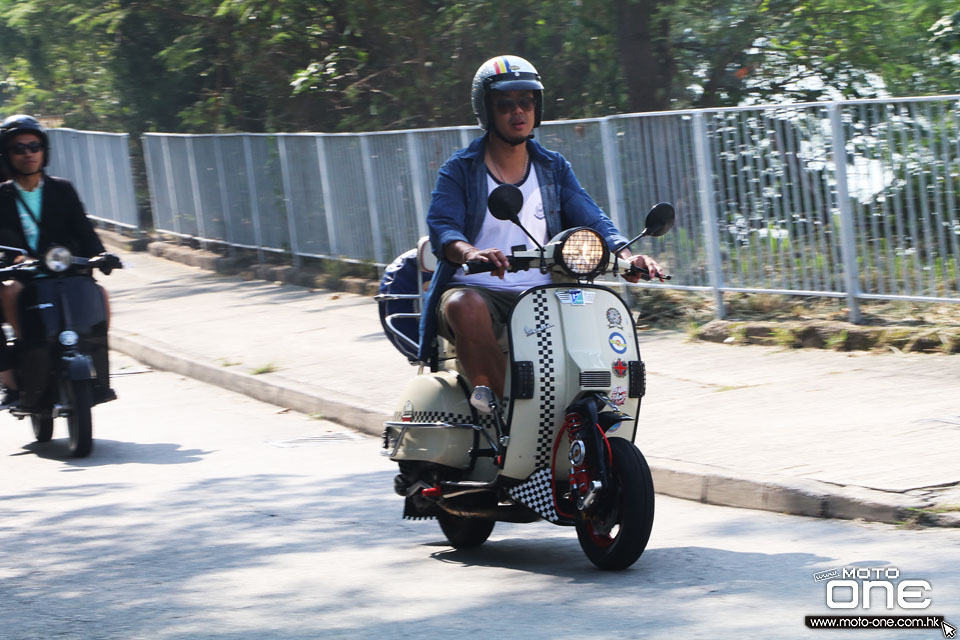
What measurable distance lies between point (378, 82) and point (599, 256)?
13.5 m

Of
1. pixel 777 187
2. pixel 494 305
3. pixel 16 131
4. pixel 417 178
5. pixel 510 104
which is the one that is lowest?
pixel 494 305

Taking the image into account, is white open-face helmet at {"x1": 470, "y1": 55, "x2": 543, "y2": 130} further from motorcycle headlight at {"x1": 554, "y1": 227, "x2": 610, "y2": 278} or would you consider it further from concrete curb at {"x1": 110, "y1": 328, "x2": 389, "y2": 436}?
concrete curb at {"x1": 110, "y1": 328, "x2": 389, "y2": 436}

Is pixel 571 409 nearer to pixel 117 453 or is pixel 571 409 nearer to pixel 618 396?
pixel 618 396

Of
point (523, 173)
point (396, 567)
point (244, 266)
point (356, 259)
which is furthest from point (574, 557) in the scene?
point (244, 266)

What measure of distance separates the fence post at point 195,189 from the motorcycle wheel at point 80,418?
1168 centimetres

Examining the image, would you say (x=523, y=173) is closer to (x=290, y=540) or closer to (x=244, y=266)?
(x=290, y=540)

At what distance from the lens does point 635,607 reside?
4.53 meters

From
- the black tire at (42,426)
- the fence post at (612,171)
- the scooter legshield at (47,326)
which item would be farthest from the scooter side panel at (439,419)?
the fence post at (612,171)

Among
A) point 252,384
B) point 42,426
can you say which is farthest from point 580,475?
point 252,384

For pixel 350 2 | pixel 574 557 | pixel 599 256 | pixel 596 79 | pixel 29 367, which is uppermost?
pixel 350 2

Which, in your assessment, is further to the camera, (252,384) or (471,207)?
(252,384)

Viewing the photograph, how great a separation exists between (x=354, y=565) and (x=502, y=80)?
6.63ft

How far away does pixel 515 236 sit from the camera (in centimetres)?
559

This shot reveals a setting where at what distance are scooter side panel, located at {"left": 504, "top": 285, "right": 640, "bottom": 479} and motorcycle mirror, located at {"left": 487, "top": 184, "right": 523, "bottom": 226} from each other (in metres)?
0.39
